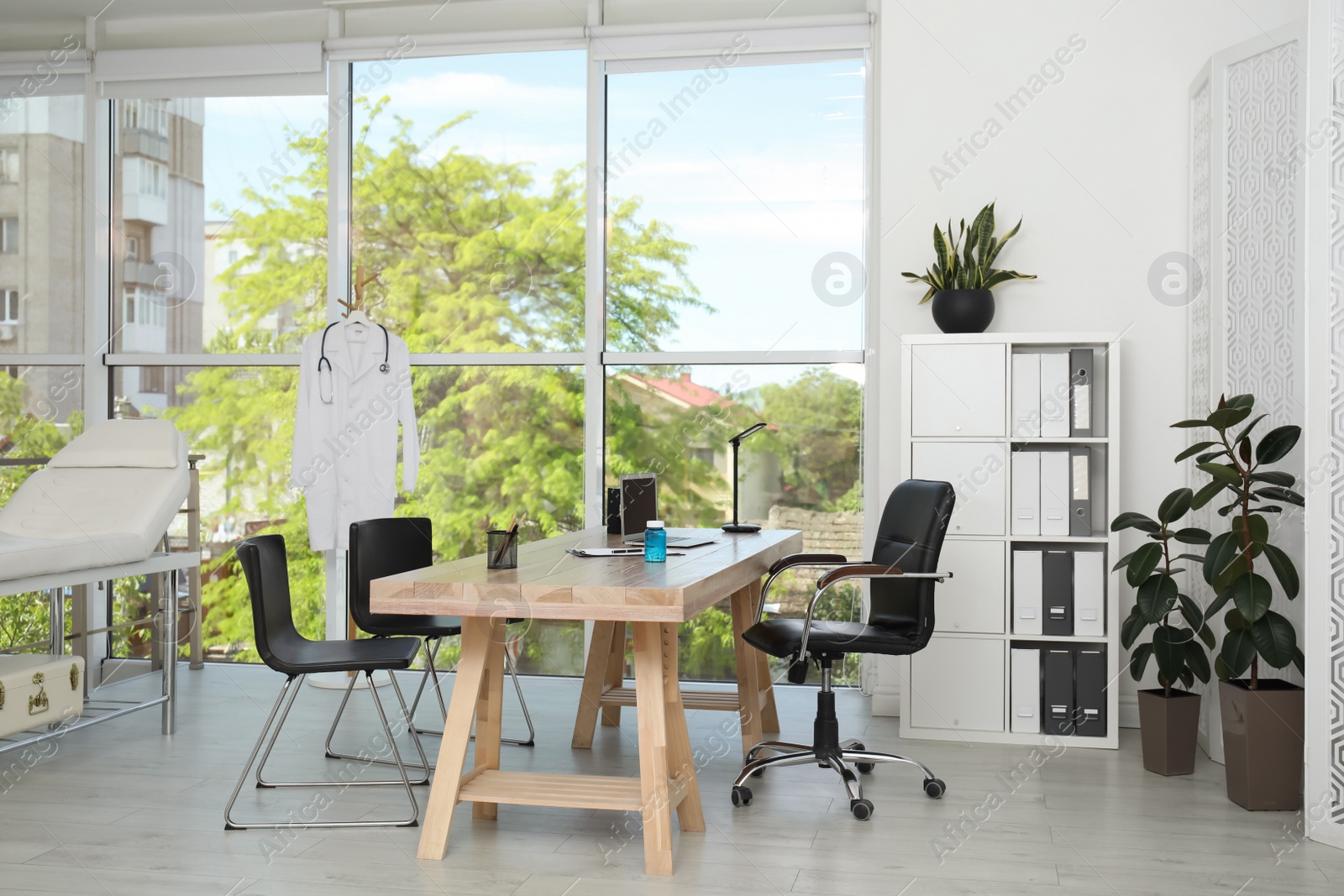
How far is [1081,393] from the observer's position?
4367 millimetres

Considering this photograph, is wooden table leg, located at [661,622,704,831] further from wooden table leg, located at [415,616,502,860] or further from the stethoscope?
the stethoscope

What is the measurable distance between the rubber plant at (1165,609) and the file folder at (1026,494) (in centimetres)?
46

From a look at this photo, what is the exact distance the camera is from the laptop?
13.5 ft

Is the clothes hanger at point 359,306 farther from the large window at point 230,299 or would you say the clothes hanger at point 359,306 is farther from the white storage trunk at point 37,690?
the white storage trunk at point 37,690

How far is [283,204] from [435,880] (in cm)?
417

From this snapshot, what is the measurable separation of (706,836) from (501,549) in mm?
1042

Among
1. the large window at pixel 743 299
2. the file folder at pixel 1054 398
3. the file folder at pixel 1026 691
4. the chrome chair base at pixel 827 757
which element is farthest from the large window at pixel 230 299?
the file folder at pixel 1054 398

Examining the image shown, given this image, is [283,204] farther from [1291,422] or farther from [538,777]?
[1291,422]

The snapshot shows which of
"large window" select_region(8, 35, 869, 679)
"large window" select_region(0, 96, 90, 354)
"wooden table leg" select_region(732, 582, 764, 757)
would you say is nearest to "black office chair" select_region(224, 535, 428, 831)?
"wooden table leg" select_region(732, 582, 764, 757)

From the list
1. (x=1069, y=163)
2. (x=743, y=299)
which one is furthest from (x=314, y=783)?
(x=1069, y=163)

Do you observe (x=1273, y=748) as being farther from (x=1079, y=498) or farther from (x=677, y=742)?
(x=677, y=742)

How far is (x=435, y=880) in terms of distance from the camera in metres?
2.80

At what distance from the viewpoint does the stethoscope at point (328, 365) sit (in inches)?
203

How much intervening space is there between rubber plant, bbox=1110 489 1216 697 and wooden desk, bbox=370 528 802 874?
149cm
